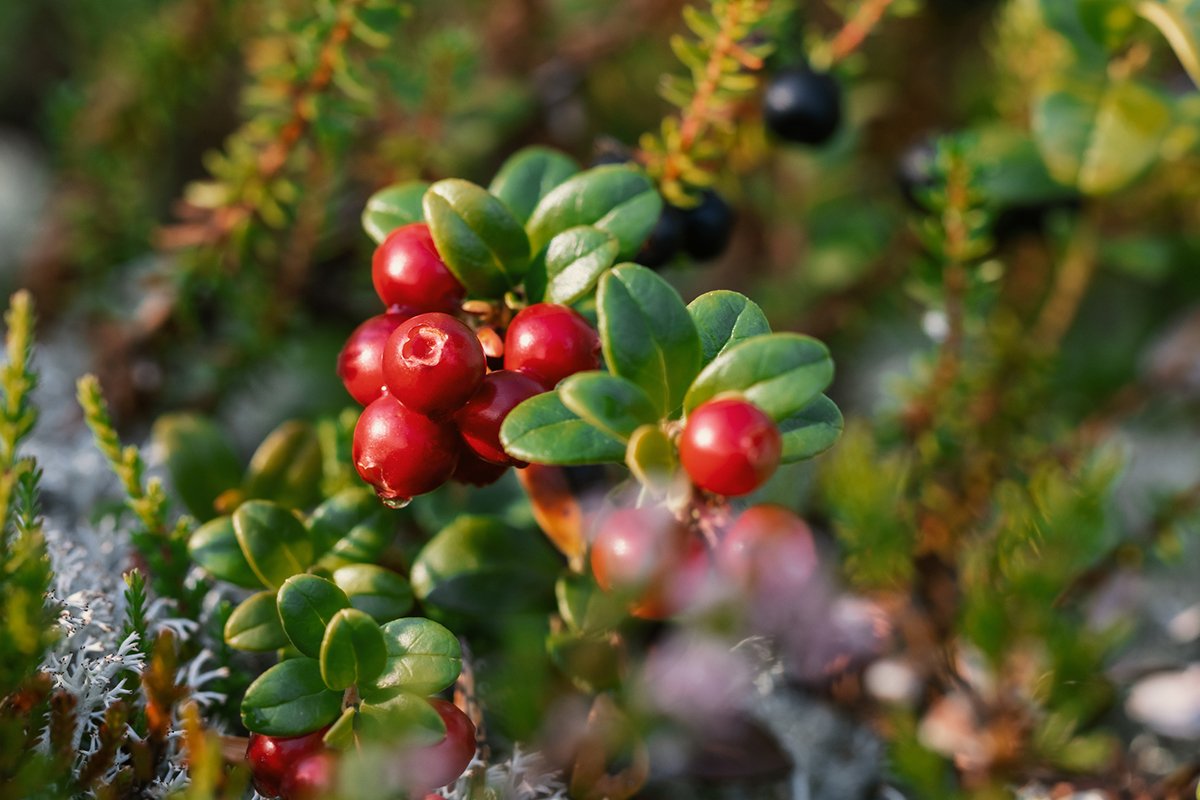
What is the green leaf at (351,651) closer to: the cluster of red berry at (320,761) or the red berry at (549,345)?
the cluster of red berry at (320,761)

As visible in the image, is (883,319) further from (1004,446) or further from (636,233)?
(636,233)

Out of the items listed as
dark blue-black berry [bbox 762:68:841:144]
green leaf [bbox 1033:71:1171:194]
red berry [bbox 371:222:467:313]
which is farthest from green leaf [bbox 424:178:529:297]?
green leaf [bbox 1033:71:1171:194]

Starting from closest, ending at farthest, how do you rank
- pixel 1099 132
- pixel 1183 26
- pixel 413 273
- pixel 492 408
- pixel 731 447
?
1. pixel 731 447
2. pixel 492 408
3. pixel 413 273
4. pixel 1183 26
5. pixel 1099 132

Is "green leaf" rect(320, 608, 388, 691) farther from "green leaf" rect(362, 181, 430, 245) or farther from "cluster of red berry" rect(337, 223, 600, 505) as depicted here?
"green leaf" rect(362, 181, 430, 245)

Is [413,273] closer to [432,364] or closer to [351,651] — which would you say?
[432,364]

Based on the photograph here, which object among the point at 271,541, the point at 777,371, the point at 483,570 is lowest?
the point at 483,570

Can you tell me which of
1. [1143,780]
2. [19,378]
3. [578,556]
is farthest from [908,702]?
[19,378]

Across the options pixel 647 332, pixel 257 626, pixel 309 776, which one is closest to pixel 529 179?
pixel 647 332
